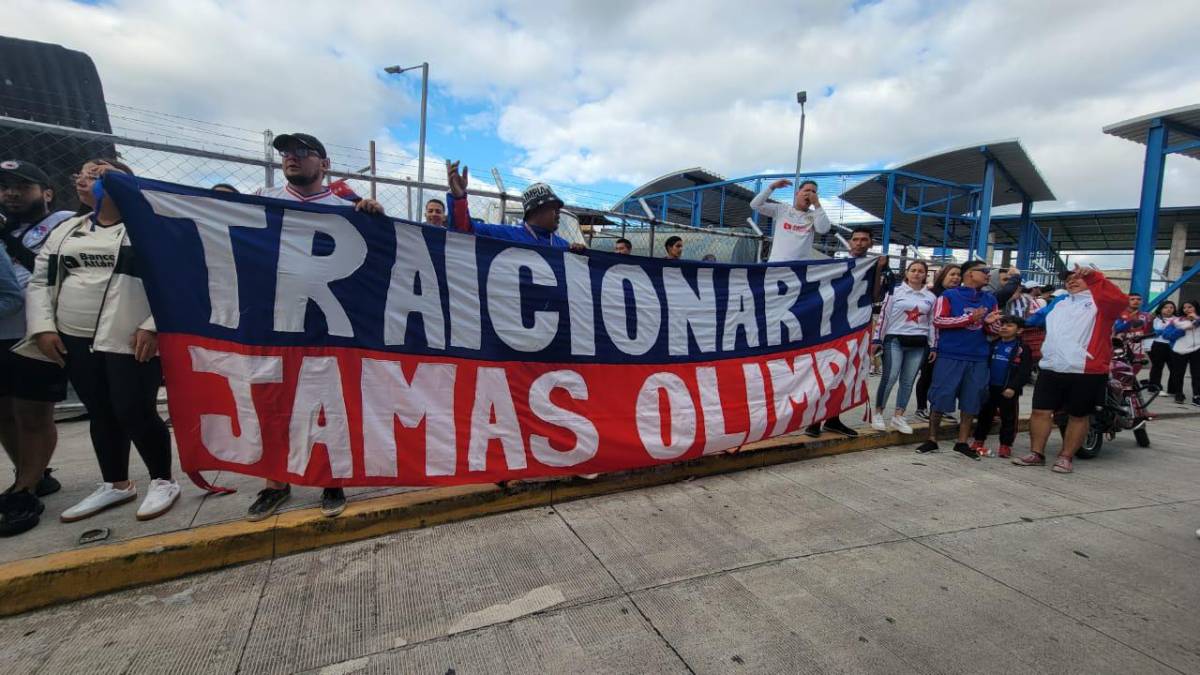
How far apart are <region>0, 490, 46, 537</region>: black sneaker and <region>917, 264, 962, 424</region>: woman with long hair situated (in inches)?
251

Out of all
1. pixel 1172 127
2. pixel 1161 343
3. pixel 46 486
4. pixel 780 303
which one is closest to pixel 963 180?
pixel 1172 127

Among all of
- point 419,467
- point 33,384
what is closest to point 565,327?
point 419,467

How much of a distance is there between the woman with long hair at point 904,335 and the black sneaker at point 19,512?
6040 millimetres

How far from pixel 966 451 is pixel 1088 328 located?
139 centimetres

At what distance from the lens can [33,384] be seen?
2736mm

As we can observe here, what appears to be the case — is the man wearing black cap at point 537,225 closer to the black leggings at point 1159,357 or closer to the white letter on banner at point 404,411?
the white letter on banner at point 404,411

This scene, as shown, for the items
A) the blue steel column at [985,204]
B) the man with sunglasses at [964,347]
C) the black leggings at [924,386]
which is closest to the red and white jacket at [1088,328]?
the man with sunglasses at [964,347]

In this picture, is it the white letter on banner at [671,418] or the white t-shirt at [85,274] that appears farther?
the white letter on banner at [671,418]

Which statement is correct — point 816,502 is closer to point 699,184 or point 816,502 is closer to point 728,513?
point 728,513

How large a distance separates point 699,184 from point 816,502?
1982 centimetres

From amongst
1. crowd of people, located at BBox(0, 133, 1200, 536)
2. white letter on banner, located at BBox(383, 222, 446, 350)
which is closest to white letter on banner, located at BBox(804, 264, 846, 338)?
crowd of people, located at BBox(0, 133, 1200, 536)

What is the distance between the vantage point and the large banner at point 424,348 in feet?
8.49

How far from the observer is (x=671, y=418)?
3676 mm

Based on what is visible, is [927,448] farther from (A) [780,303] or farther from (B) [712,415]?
(B) [712,415]
